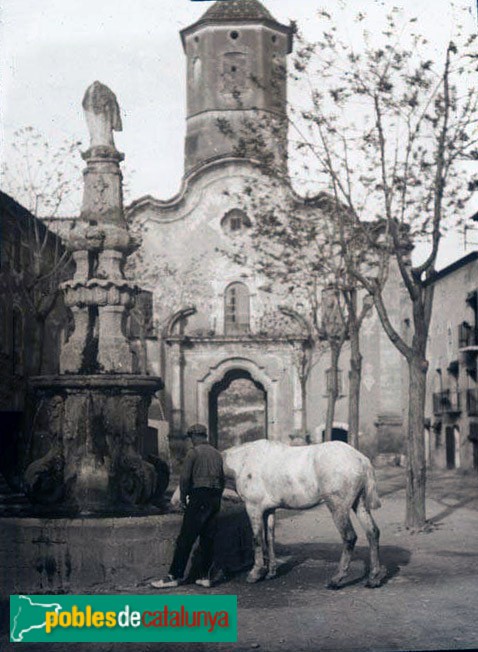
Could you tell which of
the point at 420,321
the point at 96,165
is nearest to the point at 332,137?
the point at 420,321

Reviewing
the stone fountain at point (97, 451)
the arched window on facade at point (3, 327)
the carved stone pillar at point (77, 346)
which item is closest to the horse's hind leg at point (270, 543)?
the stone fountain at point (97, 451)

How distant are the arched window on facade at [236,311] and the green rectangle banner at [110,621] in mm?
28280

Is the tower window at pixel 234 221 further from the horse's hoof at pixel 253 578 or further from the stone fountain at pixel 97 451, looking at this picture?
the horse's hoof at pixel 253 578

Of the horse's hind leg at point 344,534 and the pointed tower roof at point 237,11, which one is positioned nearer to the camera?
the horse's hind leg at point 344,534

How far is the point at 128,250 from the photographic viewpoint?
12.0 m

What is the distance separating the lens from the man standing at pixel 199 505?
9.84 m

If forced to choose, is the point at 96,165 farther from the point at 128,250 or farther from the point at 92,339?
the point at 92,339

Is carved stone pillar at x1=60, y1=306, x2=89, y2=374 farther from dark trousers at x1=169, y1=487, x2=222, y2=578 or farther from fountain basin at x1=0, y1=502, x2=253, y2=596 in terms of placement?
dark trousers at x1=169, y1=487, x2=222, y2=578

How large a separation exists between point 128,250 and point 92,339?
126cm

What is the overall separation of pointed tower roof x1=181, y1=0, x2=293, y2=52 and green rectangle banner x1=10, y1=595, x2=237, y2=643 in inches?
1308

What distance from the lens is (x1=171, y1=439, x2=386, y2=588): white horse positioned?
33.8 feet

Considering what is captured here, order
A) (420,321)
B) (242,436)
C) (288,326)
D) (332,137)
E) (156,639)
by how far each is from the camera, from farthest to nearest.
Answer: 1. (242,436)
2. (288,326)
3. (332,137)
4. (420,321)
5. (156,639)

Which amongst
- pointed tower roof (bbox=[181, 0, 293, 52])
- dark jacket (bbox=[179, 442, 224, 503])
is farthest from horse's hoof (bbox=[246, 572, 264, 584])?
pointed tower roof (bbox=[181, 0, 293, 52])

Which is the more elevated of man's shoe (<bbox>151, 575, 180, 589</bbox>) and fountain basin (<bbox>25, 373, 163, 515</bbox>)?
fountain basin (<bbox>25, 373, 163, 515</bbox>)
